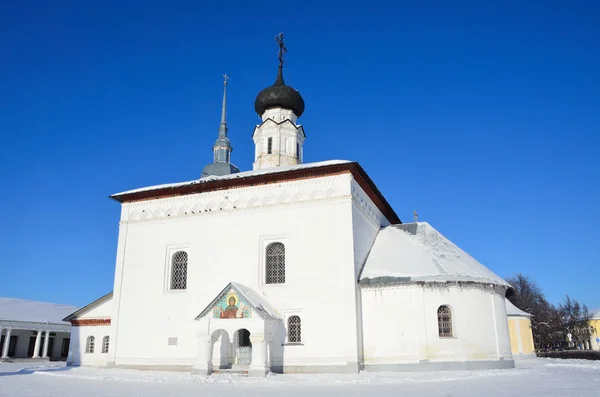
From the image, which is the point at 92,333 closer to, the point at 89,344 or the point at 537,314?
the point at 89,344

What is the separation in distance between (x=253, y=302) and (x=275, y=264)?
2044 millimetres

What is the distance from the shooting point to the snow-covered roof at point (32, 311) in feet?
107

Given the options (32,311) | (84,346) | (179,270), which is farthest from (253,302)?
(32,311)

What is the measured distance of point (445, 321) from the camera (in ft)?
55.3

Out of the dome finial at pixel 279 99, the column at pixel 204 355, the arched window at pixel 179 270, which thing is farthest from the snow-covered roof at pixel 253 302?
the dome finial at pixel 279 99

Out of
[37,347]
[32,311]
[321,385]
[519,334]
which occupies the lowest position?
[321,385]

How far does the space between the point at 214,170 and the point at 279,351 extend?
1962 centimetres

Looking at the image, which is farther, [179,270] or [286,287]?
[179,270]

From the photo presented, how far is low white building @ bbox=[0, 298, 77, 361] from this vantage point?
3150 centimetres

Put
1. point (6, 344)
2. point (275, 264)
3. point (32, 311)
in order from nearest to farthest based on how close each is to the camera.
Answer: point (275, 264) → point (6, 344) → point (32, 311)

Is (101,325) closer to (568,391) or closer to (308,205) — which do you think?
(308,205)

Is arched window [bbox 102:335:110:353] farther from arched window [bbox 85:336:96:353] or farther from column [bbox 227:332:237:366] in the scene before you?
column [bbox 227:332:237:366]

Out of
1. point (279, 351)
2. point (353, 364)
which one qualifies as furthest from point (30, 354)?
point (353, 364)

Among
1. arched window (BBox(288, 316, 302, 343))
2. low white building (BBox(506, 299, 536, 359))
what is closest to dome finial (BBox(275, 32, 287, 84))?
arched window (BBox(288, 316, 302, 343))
